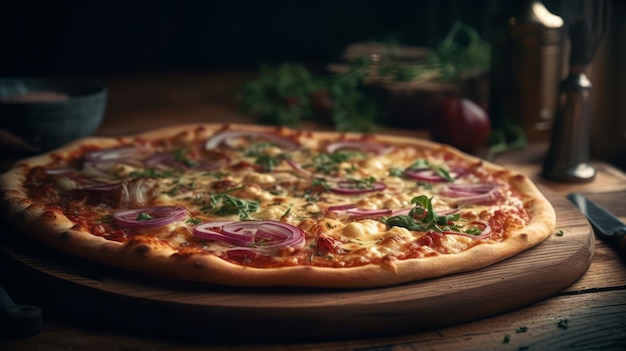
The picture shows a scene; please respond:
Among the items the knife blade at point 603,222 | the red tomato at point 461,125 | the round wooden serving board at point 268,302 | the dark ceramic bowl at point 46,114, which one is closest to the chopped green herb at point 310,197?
the round wooden serving board at point 268,302

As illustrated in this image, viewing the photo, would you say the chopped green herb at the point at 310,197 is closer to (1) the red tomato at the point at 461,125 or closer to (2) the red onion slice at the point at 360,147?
(2) the red onion slice at the point at 360,147

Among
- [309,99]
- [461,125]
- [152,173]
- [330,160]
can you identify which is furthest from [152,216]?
[309,99]

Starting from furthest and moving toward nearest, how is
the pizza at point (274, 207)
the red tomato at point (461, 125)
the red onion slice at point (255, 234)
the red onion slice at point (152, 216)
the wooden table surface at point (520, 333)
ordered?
the red tomato at point (461, 125) < the red onion slice at point (152, 216) < the red onion slice at point (255, 234) < the pizza at point (274, 207) < the wooden table surface at point (520, 333)

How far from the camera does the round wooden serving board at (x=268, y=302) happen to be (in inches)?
94.8

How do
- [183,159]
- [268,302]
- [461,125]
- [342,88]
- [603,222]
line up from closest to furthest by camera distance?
1. [268,302]
2. [603,222]
3. [183,159]
4. [461,125]
5. [342,88]

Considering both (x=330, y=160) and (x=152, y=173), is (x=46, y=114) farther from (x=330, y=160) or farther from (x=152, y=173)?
(x=330, y=160)

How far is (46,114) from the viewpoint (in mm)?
4070

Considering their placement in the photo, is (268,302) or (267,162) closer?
(268,302)

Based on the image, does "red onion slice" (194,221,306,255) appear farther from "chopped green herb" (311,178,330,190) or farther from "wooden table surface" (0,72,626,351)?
"chopped green herb" (311,178,330,190)

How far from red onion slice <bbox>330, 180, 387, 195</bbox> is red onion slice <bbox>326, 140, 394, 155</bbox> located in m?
0.58

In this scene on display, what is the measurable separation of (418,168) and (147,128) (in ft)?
6.78

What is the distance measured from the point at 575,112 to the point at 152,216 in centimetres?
220

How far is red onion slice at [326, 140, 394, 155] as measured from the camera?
13.5ft

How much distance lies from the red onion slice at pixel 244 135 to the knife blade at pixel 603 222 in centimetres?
146
